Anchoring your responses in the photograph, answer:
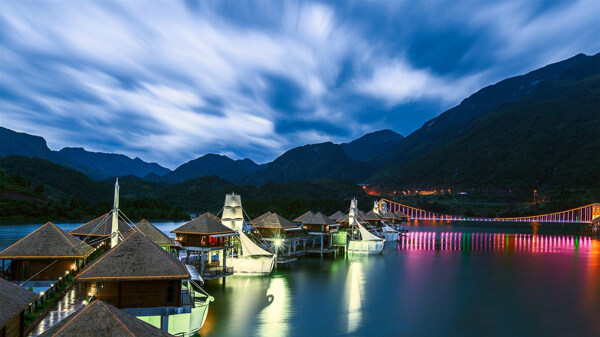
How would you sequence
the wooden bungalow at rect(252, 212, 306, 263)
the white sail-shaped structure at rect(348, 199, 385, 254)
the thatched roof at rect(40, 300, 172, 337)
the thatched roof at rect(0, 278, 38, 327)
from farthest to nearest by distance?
the white sail-shaped structure at rect(348, 199, 385, 254) < the wooden bungalow at rect(252, 212, 306, 263) < the thatched roof at rect(0, 278, 38, 327) < the thatched roof at rect(40, 300, 172, 337)

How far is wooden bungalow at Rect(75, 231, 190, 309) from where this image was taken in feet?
47.6

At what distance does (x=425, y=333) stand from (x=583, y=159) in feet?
530

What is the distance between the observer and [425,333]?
19.7 metres

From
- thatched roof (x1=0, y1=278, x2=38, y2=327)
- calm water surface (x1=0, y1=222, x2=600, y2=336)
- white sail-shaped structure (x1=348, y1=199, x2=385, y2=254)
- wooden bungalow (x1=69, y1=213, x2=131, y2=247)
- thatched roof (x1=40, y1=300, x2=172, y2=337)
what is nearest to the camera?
thatched roof (x1=40, y1=300, x2=172, y2=337)

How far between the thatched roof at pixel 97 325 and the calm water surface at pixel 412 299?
11195 millimetres

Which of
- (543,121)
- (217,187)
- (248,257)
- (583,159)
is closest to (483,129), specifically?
(543,121)

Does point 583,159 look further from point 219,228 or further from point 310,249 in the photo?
point 219,228

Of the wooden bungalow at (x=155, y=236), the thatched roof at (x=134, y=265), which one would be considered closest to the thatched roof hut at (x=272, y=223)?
the wooden bungalow at (x=155, y=236)

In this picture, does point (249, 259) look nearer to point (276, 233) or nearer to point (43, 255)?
point (276, 233)

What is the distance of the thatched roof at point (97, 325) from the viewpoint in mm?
7688

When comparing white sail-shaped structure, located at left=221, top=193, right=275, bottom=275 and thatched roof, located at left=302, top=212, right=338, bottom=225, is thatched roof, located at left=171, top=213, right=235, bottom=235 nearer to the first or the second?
white sail-shaped structure, located at left=221, top=193, right=275, bottom=275

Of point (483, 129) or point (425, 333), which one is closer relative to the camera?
point (425, 333)

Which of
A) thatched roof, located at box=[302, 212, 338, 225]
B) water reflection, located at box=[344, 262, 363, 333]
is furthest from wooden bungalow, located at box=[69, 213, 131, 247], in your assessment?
thatched roof, located at box=[302, 212, 338, 225]

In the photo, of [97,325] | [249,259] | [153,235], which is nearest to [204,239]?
[153,235]
